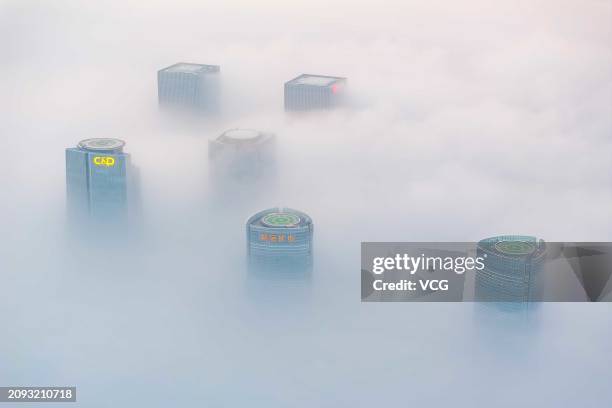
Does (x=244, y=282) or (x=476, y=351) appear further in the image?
(x=244, y=282)

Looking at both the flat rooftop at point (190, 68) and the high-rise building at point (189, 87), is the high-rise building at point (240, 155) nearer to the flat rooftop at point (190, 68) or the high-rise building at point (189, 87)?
the high-rise building at point (189, 87)

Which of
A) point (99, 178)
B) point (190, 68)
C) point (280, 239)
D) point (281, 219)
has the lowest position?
point (280, 239)

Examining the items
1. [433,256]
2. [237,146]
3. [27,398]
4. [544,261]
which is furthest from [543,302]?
[27,398]

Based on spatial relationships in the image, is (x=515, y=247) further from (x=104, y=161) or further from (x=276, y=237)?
(x=104, y=161)

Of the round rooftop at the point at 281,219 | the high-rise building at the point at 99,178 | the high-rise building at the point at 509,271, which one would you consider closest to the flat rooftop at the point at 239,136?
the high-rise building at the point at 99,178

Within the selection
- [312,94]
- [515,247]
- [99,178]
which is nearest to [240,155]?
[312,94]

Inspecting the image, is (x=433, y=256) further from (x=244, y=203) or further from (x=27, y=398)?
(x=27, y=398)
